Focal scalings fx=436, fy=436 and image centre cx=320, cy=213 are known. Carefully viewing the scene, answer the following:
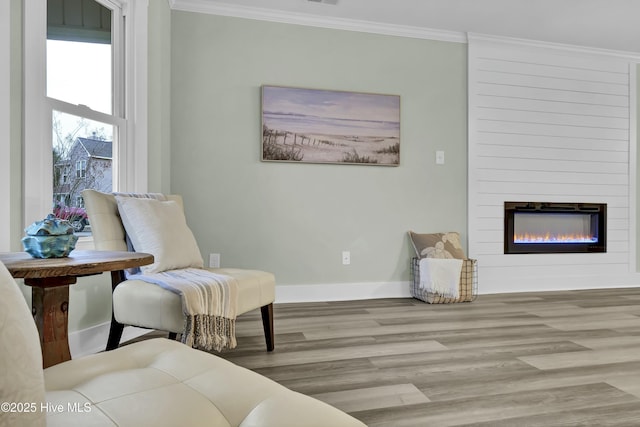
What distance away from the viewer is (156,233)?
2.23m

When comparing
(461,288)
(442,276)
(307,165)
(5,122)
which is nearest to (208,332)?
(5,122)

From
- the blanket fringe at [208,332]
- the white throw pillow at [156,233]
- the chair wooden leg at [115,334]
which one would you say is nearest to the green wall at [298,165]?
the white throw pillow at [156,233]

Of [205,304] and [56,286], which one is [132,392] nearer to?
[56,286]

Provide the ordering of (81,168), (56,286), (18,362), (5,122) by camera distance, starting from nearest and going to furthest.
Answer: (18,362) < (56,286) < (5,122) < (81,168)

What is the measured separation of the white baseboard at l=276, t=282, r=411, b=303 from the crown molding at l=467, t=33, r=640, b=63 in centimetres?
241

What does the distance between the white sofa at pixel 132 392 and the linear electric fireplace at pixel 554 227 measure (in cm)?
384

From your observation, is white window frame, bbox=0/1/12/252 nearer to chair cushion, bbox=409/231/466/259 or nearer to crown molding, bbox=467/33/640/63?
chair cushion, bbox=409/231/466/259

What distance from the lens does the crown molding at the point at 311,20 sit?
3.52 metres

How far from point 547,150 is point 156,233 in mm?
3834

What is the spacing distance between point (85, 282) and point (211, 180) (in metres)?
1.41

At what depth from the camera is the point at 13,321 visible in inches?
21.2

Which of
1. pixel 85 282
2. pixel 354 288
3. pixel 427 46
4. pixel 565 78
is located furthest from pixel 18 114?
pixel 565 78

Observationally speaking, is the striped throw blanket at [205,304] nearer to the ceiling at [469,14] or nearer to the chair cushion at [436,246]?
the chair cushion at [436,246]

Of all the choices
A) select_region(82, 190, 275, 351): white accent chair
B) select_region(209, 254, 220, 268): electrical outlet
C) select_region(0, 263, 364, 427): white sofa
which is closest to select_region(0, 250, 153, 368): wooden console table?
select_region(0, 263, 364, 427): white sofa
